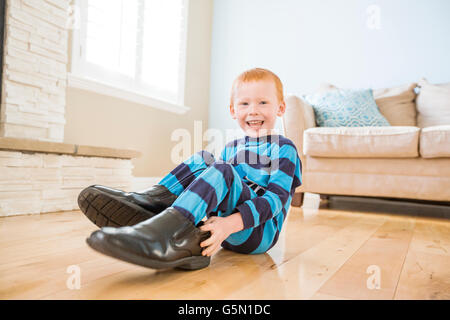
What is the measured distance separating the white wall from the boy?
2088mm

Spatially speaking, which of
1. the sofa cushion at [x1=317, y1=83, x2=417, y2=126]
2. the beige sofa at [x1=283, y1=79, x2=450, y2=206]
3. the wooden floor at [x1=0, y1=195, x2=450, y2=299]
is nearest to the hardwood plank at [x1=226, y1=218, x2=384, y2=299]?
the wooden floor at [x1=0, y1=195, x2=450, y2=299]

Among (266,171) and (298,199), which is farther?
(298,199)

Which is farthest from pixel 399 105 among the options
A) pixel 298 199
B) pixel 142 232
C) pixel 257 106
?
pixel 142 232

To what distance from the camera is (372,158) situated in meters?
1.79

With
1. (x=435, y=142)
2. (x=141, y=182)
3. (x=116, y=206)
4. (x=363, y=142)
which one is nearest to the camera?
(x=116, y=206)

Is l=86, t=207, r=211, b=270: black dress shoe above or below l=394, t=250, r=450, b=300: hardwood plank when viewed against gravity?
above

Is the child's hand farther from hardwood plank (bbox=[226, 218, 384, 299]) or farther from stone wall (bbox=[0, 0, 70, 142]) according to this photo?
stone wall (bbox=[0, 0, 70, 142])

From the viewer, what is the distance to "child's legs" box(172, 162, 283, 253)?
2.07 ft

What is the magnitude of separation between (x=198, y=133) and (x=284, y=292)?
2.69m

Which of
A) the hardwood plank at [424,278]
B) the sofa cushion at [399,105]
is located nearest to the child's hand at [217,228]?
the hardwood plank at [424,278]

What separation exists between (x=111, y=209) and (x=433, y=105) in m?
2.26

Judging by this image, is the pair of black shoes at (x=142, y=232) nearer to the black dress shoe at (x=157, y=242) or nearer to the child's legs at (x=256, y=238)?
the black dress shoe at (x=157, y=242)

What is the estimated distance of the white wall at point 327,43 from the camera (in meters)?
2.56

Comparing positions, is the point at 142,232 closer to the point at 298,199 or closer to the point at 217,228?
the point at 217,228
